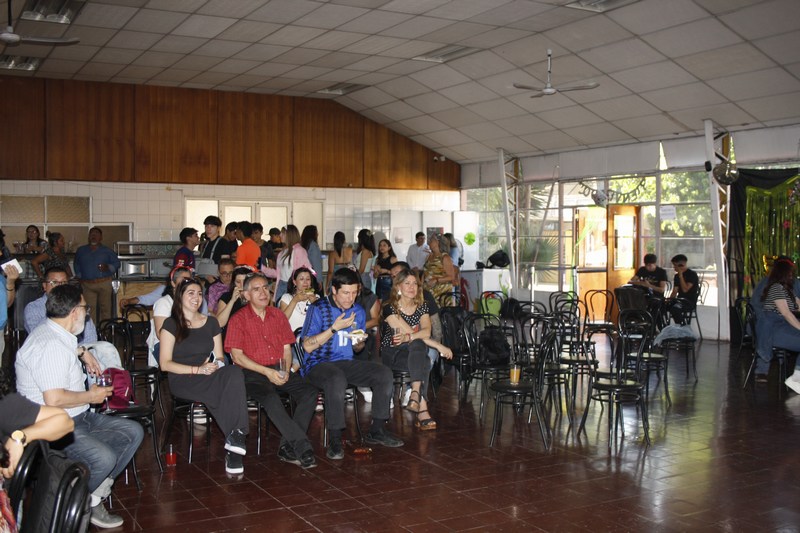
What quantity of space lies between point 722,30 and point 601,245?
586 centimetres

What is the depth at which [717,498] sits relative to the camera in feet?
15.4

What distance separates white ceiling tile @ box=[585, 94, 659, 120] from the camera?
38.2 feet

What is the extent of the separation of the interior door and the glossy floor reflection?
7505 millimetres

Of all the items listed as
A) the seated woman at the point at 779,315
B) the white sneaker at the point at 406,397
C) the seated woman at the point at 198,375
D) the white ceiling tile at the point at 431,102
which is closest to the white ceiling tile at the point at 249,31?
the white ceiling tile at the point at 431,102

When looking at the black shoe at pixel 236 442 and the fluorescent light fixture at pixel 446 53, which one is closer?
the black shoe at pixel 236 442

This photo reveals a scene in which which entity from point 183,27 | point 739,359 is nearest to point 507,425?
point 739,359

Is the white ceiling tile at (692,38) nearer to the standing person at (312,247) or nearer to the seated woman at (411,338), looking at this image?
the standing person at (312,247)

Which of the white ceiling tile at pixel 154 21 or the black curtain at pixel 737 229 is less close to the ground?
the white ceiling tile at pixel 154 21

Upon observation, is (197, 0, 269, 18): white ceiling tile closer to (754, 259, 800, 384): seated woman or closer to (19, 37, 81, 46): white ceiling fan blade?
(19, 37, 81, 46): white ceiling fan blade

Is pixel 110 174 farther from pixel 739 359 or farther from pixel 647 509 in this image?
pixel 647 509

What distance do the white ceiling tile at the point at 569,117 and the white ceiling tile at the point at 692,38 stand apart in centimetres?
253

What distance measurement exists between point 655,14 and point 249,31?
5043 millimetres

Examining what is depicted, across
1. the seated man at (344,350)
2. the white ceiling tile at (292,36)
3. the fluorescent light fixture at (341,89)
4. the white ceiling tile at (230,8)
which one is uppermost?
the fluorescent light fixture at (341,89)

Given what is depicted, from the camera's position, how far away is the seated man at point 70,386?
12.8 feet
